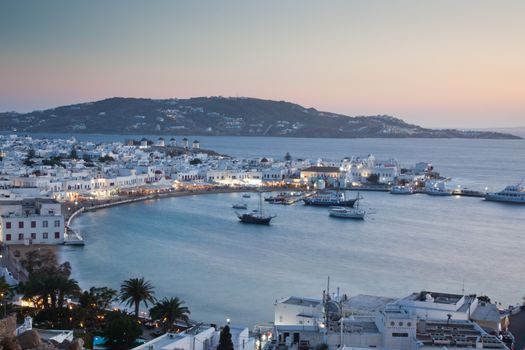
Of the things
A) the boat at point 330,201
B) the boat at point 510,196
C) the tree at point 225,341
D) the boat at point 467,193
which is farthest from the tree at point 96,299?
the boat at point 467,193

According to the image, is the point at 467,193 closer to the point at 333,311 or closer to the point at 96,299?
the point at 333,311

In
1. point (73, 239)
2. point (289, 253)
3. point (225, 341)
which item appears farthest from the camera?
point (73, 239)

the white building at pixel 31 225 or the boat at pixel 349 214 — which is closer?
the white building at pixel 31 225

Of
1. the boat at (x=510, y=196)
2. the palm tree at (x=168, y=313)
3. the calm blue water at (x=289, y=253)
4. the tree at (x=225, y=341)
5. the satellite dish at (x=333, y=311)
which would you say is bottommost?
the calm blue water at (x=289, y=253)

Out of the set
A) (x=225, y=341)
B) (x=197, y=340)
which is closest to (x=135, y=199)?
(x=197, y=340)

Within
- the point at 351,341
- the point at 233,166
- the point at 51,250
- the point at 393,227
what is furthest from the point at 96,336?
the point at 233,166

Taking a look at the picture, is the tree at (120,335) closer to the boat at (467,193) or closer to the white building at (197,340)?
the white building at (197,340)

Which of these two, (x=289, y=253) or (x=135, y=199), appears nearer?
(x=289, y=253)

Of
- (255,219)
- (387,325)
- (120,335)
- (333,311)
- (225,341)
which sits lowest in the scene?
(255,219)
